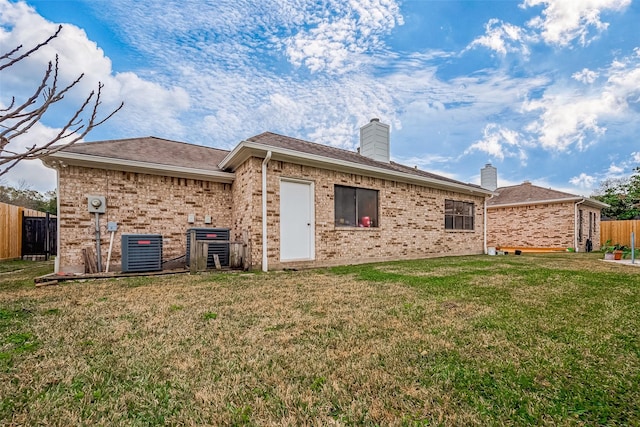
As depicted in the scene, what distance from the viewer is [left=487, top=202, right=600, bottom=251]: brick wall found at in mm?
14789

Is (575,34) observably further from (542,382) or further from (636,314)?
(542,382)

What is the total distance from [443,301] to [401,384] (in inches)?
96.6

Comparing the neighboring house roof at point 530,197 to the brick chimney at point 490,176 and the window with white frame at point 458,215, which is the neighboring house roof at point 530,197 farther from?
the window with white frame at point 458,215

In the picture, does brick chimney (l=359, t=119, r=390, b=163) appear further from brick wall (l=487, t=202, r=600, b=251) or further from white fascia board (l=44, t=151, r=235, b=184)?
brick wall (l=487, t=202, r=600, b=251)

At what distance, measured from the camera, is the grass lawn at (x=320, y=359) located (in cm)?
155

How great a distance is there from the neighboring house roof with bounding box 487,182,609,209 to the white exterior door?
10.8 metres

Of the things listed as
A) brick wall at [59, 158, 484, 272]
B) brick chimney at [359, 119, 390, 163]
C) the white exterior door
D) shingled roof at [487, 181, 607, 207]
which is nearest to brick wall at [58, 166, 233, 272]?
brick wall at [59, 158, 484, 272]

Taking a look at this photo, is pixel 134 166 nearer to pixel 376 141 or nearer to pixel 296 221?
pixel 296 221

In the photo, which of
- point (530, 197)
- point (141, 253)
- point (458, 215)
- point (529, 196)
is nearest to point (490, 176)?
point (529, 196)

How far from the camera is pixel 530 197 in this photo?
16.0 metres

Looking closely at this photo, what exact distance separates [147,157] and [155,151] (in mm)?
794

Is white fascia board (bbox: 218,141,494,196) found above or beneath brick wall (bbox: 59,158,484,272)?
above

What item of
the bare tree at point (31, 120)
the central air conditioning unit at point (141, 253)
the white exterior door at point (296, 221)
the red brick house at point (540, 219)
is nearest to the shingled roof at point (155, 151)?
the central air conditioning unit at point (141, 253)

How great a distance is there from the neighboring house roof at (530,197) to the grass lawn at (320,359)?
42.1ft
